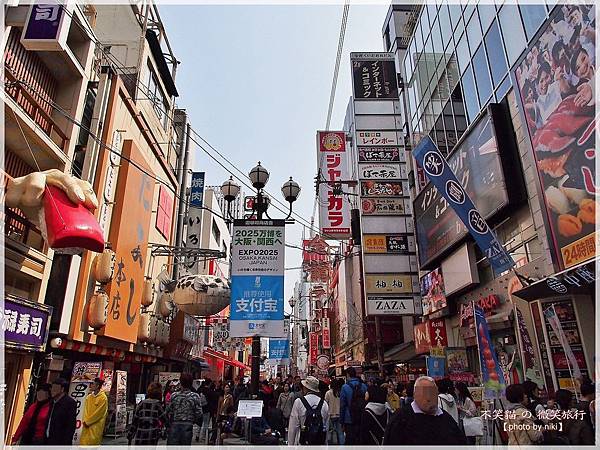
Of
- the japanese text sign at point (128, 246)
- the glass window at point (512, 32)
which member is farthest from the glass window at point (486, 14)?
the japanese text sign at point (128, 246)

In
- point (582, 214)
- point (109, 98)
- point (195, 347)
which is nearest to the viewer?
point (582, 214)

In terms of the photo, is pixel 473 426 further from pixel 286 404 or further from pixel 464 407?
pixel 286 404

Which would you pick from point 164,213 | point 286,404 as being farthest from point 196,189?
point 286,404

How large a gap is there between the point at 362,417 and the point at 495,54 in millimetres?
12725

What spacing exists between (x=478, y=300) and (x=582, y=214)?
6.75 m

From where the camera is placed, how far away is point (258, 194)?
9.33 meters

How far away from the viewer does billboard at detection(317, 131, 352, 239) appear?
20094 millimetres

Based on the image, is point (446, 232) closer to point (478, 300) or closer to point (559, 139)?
point (478, 300)

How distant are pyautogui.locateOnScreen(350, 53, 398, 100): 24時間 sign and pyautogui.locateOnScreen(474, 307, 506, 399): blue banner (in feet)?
51.4

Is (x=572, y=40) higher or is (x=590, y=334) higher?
(x=572, y=40)

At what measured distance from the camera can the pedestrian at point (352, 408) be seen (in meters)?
7.68

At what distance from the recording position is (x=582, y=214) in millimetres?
9070

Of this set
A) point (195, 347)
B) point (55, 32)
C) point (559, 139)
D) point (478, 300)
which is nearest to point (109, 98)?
point (55, 32)

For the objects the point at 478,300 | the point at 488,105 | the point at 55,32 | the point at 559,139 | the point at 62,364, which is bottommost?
the point at 62,364
